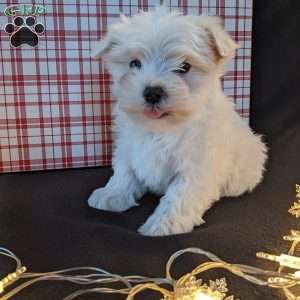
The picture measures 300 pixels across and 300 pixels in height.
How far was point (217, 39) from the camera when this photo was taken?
1.47 m

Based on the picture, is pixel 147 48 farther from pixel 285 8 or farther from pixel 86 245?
pixel 285 8

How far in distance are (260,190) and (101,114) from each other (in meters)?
0.71

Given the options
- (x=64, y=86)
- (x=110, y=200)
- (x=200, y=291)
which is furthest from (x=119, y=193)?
(x=200, y=291)

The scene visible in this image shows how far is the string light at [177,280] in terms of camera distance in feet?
3.48

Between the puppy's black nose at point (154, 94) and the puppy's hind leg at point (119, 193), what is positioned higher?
the puppy's black nose at point (154, 94)

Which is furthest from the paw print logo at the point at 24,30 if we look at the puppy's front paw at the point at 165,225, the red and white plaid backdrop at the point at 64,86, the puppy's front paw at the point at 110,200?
the puppy's front paw at the point at 165,225

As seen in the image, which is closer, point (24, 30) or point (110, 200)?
point (110, 200)

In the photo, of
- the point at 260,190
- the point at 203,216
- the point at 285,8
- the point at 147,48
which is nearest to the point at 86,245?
the point at 203,216

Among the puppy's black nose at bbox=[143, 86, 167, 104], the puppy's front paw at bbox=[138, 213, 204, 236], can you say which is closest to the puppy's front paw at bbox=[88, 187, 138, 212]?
the puppy's front paw at bbox=[138, 213, 204, 236]

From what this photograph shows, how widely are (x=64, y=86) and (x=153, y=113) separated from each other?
0.63 m

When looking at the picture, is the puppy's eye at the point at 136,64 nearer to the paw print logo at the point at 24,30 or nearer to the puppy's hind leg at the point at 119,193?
the puppy's hind leg at the point at 119,193

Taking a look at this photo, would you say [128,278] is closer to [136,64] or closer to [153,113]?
[153,113]

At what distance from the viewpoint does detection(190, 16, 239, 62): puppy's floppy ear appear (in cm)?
147

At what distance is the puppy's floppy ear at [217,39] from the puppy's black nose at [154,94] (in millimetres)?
228
